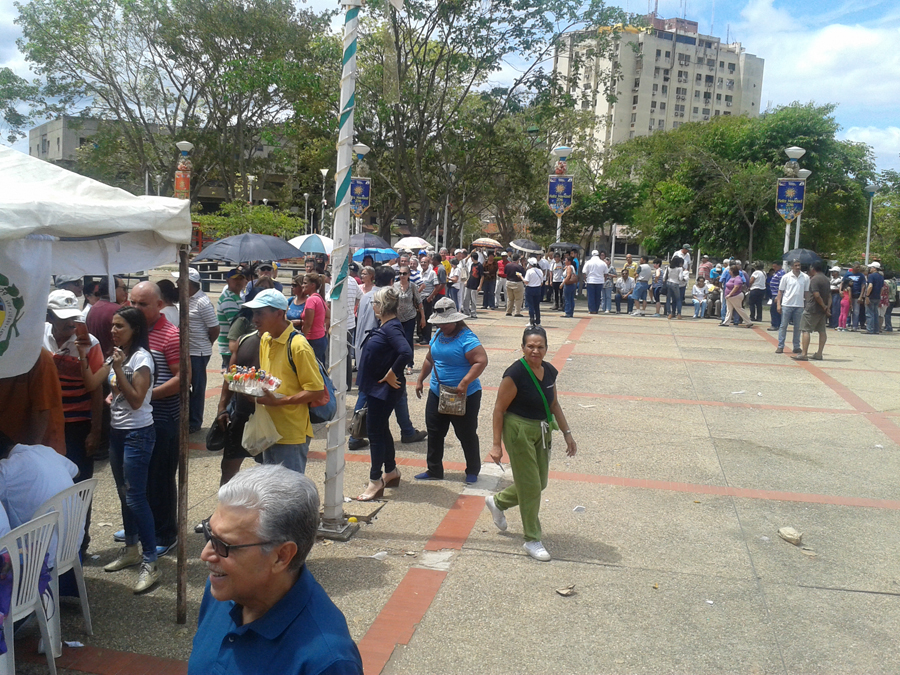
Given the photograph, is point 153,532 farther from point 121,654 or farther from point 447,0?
point 447,0

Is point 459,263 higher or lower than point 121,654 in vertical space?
higher

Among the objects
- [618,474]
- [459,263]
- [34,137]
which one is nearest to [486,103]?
[459,263]

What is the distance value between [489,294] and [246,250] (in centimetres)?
1176

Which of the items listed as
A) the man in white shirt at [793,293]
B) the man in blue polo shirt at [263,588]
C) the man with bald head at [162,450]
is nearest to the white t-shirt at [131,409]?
the man with bald head at [162,450]

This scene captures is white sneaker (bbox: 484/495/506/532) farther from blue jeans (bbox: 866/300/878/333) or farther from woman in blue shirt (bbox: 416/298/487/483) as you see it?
blue jeans (bbox: 866/300/878/333)

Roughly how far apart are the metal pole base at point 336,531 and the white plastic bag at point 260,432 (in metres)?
0.85

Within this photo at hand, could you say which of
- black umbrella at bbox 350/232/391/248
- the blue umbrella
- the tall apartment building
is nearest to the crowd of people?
the blue umbrella

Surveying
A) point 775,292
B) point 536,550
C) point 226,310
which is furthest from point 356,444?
point 775,292

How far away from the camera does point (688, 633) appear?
13.9ft

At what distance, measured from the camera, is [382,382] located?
6.36 m

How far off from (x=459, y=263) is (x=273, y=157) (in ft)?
68.9

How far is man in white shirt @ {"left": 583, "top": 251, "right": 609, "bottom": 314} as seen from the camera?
2225 cm

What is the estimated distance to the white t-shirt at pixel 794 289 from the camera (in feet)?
46.0

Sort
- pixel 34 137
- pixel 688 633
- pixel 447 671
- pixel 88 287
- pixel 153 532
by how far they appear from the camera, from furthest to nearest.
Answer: pixel 34 137
pixel 88 287
pixel 153 532
pixel 688 633
pixel 447 671
